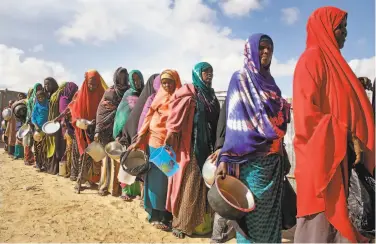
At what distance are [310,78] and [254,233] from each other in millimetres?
1170

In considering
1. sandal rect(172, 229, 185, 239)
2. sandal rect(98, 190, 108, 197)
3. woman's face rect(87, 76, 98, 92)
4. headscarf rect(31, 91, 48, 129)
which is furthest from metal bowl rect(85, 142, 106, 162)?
headscarf rect(31, 91, 48, 129)

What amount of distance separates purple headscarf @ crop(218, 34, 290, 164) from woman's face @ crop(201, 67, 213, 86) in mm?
1183

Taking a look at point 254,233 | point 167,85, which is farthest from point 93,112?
point 254,233

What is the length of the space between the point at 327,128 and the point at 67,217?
144 inches

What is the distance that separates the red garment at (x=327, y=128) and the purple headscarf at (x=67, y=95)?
19.4 feet

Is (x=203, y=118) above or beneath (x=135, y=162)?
above

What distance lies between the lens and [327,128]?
6.03 feet

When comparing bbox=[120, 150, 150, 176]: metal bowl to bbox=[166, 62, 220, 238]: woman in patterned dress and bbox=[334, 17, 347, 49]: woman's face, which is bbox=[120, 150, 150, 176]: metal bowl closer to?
bbox=[166, 62, 220, 238]: woman in patterned dress

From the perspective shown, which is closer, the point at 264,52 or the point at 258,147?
the point at 258,147

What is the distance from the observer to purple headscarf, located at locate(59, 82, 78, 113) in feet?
22.3

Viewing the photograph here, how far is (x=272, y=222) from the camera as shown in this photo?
2.25m

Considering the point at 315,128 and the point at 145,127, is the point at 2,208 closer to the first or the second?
the point at 145,127

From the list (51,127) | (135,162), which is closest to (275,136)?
(135,162)

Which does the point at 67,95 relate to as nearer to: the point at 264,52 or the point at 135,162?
the point at 135,162
